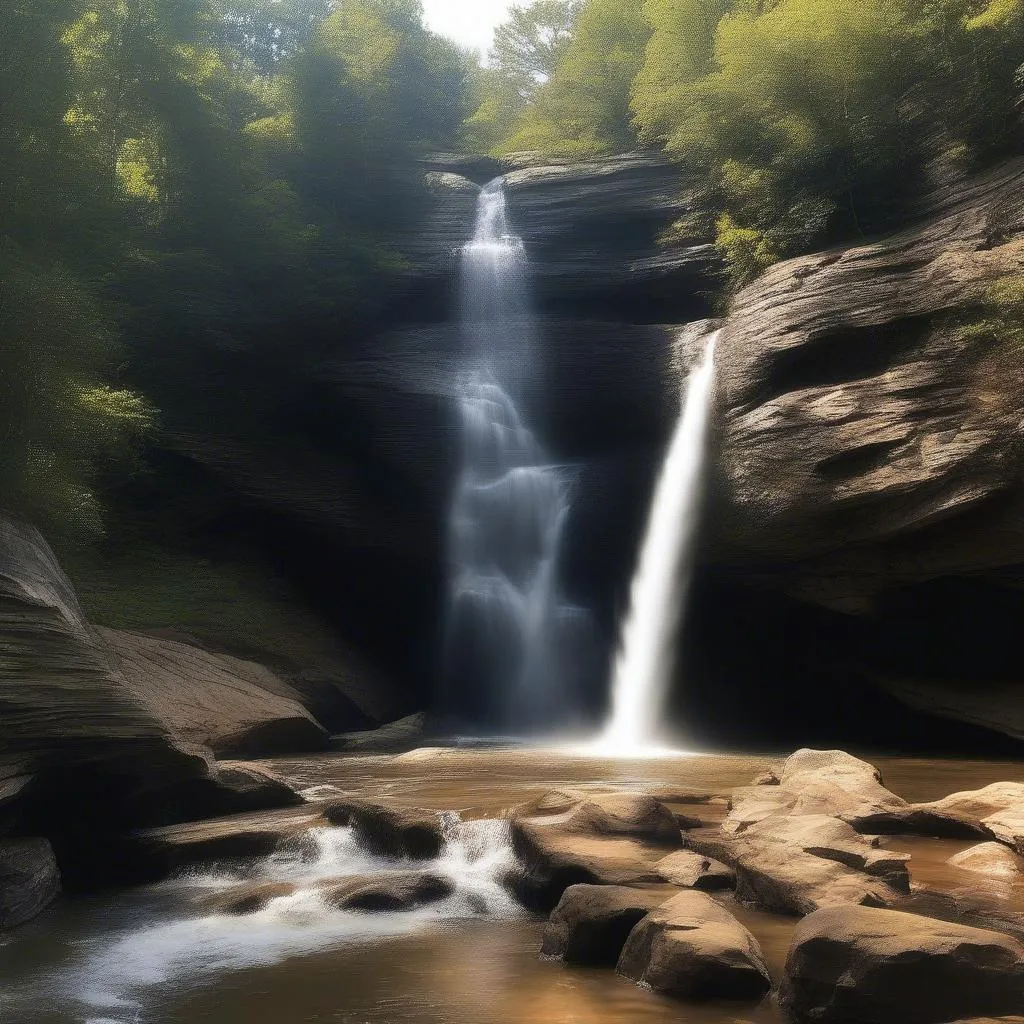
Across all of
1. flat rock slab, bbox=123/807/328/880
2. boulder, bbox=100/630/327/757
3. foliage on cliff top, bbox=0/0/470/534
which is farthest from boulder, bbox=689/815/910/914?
boulder, bbox=100/630/327/757

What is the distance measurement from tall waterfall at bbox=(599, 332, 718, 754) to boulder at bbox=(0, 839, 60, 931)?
1290 centimetres

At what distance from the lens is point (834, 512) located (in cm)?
1697

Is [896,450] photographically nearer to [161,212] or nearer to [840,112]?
[840,112]

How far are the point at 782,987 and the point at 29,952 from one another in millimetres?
4800

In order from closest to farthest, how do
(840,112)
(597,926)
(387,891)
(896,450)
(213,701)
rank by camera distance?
(597,926), (387,891), (213,701), (896,450), (840,112)

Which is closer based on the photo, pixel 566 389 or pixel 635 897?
pixel 635 897

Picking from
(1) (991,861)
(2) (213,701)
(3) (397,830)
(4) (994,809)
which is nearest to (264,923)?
(3) (397,830)

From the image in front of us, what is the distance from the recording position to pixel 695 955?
5.06 m

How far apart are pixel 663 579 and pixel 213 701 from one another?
9.40 m

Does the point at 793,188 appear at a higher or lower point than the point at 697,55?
lower

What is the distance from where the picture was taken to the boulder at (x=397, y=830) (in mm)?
8438

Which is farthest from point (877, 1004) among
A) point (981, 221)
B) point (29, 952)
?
point (981, 221)

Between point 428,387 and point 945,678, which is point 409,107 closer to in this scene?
point 428,387

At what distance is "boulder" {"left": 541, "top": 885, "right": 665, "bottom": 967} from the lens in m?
5.76
